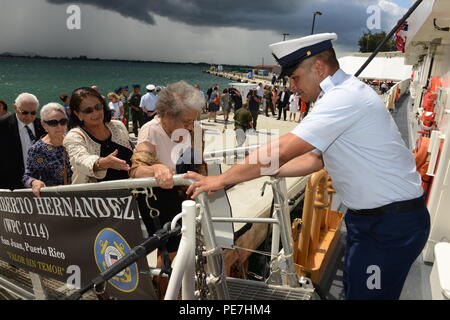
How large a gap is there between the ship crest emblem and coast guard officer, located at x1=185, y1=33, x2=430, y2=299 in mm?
588

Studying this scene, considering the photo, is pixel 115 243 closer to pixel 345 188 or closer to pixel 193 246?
pixel 193 246

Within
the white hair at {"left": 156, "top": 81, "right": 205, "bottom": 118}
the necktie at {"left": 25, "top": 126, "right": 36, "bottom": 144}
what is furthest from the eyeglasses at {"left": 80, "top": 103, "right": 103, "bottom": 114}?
the necktie at {"left": 25, "top": 126, "right": 36, "bottom": 144}

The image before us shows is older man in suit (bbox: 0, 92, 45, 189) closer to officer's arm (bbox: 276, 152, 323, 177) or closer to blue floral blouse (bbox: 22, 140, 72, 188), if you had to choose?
blue floral blouse (bbox: 22, 140, 72, 188)

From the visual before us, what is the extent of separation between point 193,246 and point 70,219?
1117 millimetres

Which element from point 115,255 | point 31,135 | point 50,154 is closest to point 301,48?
point 115,255

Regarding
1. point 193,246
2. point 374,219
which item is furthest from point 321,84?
point 193,246

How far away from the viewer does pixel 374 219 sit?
201 cm

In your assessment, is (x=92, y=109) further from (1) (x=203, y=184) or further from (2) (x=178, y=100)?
(1) (x=203, y=184)

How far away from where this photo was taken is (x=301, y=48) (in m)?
1.99

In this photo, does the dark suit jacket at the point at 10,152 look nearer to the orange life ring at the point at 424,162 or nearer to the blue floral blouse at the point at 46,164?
the blue floral blouse at the point at 46,164

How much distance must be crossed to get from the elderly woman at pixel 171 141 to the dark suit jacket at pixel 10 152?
2115mm

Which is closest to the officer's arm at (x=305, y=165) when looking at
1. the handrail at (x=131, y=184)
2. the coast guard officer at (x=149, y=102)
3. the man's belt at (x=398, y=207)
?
the man's belt at (x=398, y=207)

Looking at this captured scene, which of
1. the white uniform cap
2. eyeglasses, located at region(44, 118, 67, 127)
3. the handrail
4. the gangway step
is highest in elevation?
the white uniform cap

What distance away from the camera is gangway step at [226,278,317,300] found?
2406 millimetres
